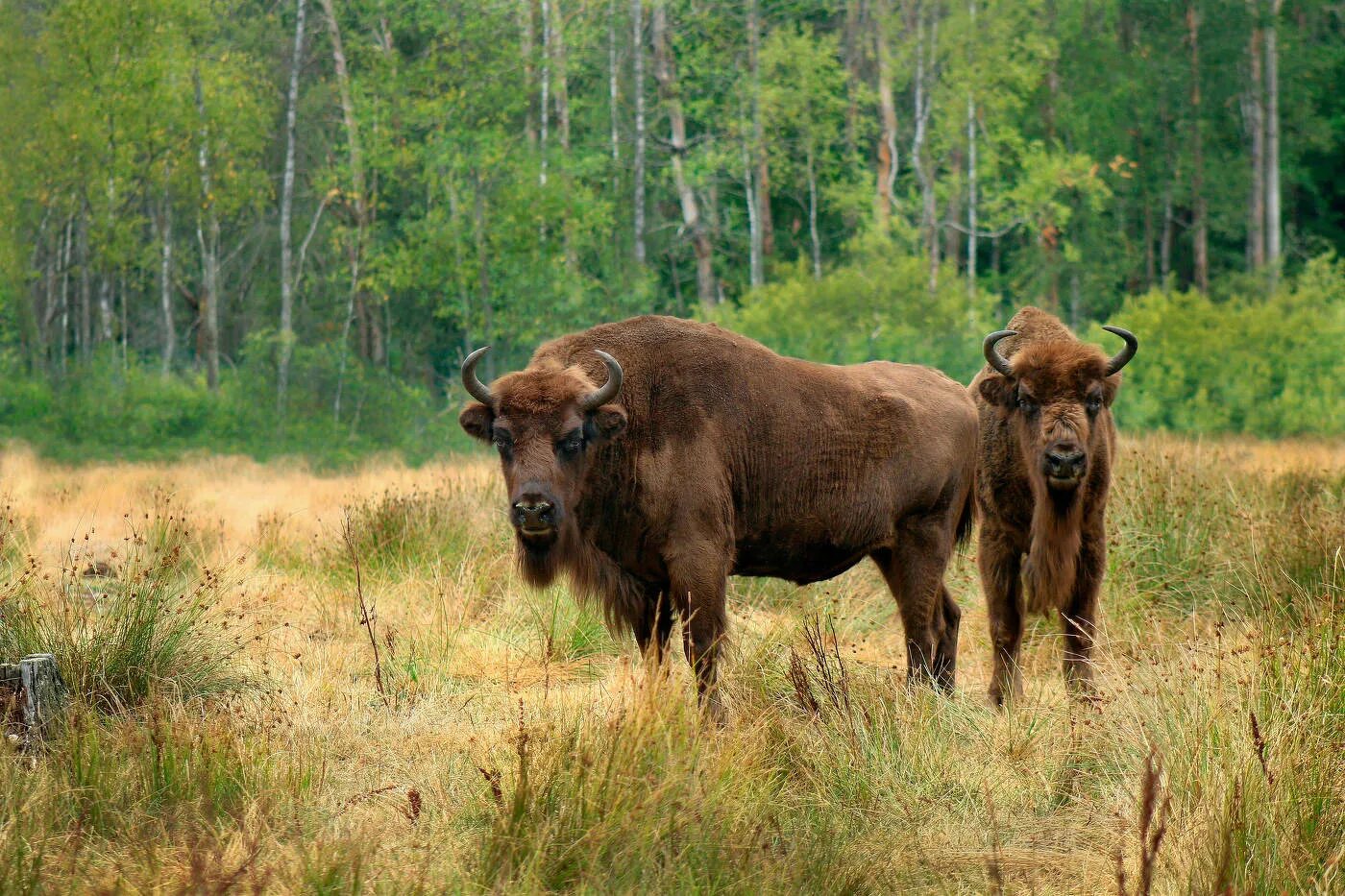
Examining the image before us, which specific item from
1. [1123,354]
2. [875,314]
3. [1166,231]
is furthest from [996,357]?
[1166,231]

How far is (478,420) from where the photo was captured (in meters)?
6.52

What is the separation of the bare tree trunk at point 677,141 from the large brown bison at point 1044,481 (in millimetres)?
22231

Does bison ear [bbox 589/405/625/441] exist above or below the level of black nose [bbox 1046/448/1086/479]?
above

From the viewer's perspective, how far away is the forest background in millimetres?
27609

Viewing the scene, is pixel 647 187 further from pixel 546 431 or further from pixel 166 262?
pixel 546 431

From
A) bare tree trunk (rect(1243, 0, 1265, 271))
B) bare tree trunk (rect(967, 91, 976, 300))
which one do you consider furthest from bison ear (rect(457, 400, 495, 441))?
bare tree trunk (rect(1243, 0, 1265, 271))

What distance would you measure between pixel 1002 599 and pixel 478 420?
121 inches

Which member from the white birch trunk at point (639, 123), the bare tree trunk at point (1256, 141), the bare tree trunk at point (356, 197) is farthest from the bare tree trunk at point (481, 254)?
the bare tree trunk at point (1256, 141)

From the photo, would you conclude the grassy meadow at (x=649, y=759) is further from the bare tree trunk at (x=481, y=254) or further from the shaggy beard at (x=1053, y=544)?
the bare tree trunk at (x=481, y=254)

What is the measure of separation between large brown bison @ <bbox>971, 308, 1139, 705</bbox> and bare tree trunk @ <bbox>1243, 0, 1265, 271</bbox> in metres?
26.7

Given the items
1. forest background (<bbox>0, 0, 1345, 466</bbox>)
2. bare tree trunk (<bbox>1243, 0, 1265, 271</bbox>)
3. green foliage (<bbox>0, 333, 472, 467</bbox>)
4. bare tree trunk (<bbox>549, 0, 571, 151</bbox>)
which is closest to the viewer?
green foliage (<bbox>0, 333, 472, 467</bbox>)

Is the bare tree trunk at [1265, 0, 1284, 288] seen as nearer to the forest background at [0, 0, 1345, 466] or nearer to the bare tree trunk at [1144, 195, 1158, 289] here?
the forest background at [0, 0, 1345, 466]

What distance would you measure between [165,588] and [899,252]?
978 inches

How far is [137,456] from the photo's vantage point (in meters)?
24.4
